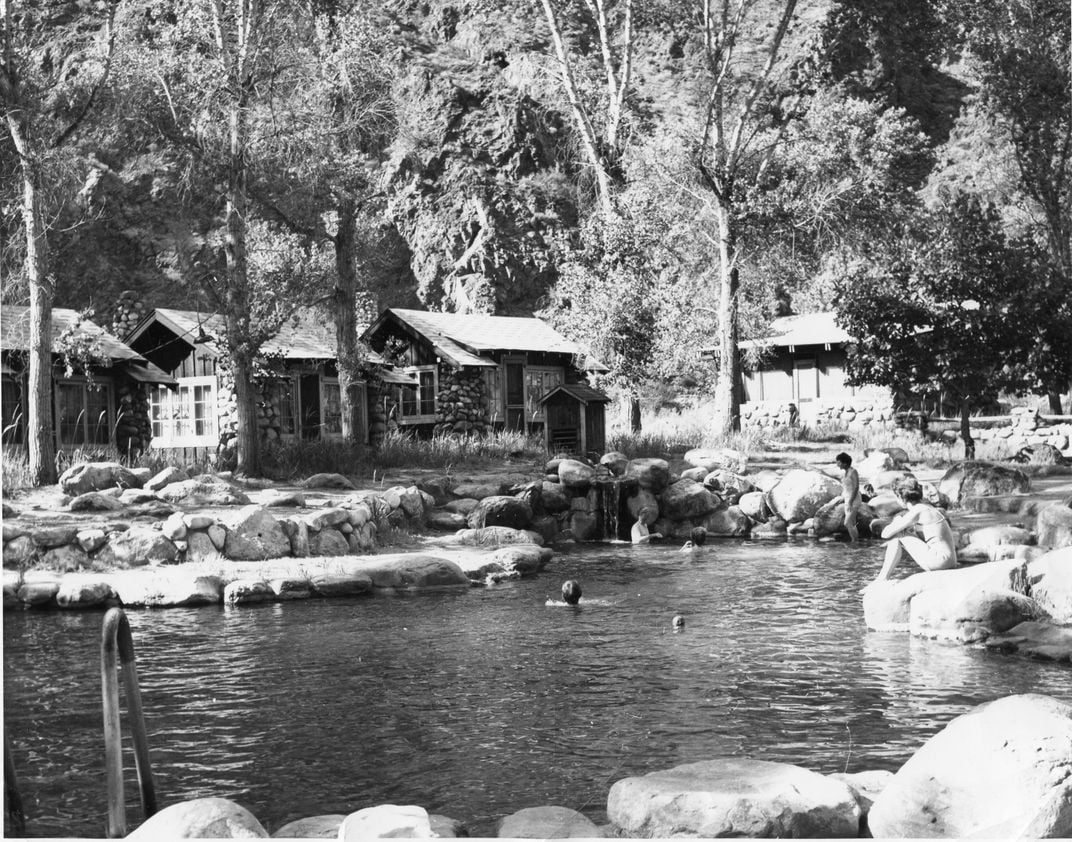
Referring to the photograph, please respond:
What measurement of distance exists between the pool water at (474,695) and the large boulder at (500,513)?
20.3 feet

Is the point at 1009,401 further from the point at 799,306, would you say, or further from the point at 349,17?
the point at 349,17

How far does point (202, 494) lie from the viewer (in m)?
19.0

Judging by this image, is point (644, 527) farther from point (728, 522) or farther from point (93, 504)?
point (93, 504)

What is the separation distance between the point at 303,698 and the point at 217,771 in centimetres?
200

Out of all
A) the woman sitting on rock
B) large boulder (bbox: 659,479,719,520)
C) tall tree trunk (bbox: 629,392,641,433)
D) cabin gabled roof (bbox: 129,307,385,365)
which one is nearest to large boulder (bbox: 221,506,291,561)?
the woman sitting on rock

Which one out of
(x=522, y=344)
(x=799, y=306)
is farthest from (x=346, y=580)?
(x=799, y=306)

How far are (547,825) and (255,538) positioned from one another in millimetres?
11701

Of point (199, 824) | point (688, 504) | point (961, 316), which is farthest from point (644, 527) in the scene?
point (199, 824)

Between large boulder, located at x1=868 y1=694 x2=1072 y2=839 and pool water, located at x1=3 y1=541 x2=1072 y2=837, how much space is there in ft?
5.16

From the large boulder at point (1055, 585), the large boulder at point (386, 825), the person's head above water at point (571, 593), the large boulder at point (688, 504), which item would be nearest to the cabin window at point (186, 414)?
the large boulder at point (688, 504)

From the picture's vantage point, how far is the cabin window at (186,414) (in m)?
32.1

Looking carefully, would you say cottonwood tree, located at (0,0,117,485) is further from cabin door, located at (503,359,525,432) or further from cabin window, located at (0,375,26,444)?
cabin door, located at (503,359,525,432)

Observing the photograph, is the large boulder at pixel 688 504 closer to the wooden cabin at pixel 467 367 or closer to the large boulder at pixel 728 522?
the large boulder at pixel 728 522

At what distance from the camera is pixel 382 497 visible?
19.8 meters
